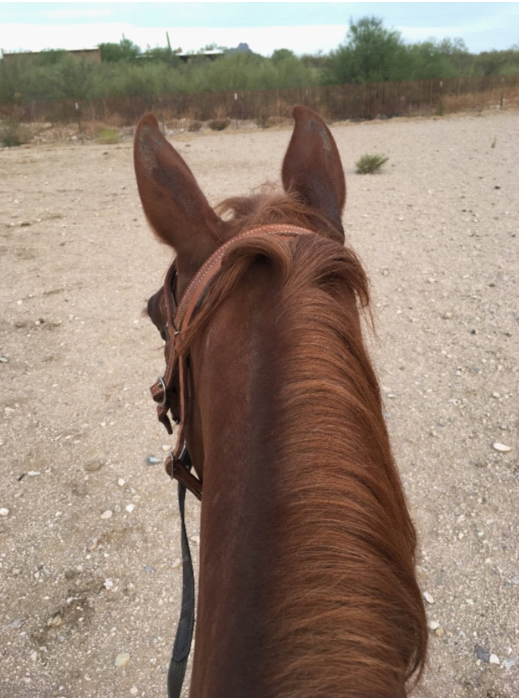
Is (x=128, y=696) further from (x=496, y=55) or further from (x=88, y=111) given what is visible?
(x=496, y=55)

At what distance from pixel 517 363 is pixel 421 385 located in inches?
30.5

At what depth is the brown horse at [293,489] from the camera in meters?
0.65

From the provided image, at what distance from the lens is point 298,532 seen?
71 cm

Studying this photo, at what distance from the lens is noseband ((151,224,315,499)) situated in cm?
106

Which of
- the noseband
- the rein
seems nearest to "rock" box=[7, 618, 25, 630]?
the rein

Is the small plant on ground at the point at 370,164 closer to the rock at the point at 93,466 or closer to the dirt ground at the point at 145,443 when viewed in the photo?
the dirt ground at the point at 145,443

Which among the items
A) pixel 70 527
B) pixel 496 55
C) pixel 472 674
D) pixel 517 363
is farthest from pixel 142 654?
pixel 496 55

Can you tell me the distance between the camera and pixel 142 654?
226 cm

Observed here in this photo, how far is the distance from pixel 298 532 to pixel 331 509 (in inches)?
2.0

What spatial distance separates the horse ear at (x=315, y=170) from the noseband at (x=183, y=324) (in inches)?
13.1

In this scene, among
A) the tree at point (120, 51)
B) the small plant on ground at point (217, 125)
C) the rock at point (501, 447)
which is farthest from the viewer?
the tree at point (120, 51)

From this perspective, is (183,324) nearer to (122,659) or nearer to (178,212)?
(178,212)

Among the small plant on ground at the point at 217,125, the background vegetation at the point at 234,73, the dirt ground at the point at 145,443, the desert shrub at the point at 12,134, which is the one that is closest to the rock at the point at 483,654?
the dirt ground at the point at 145,443

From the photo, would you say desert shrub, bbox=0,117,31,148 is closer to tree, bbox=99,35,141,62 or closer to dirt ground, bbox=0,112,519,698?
dirt ground, bbox=0,112,519,698
